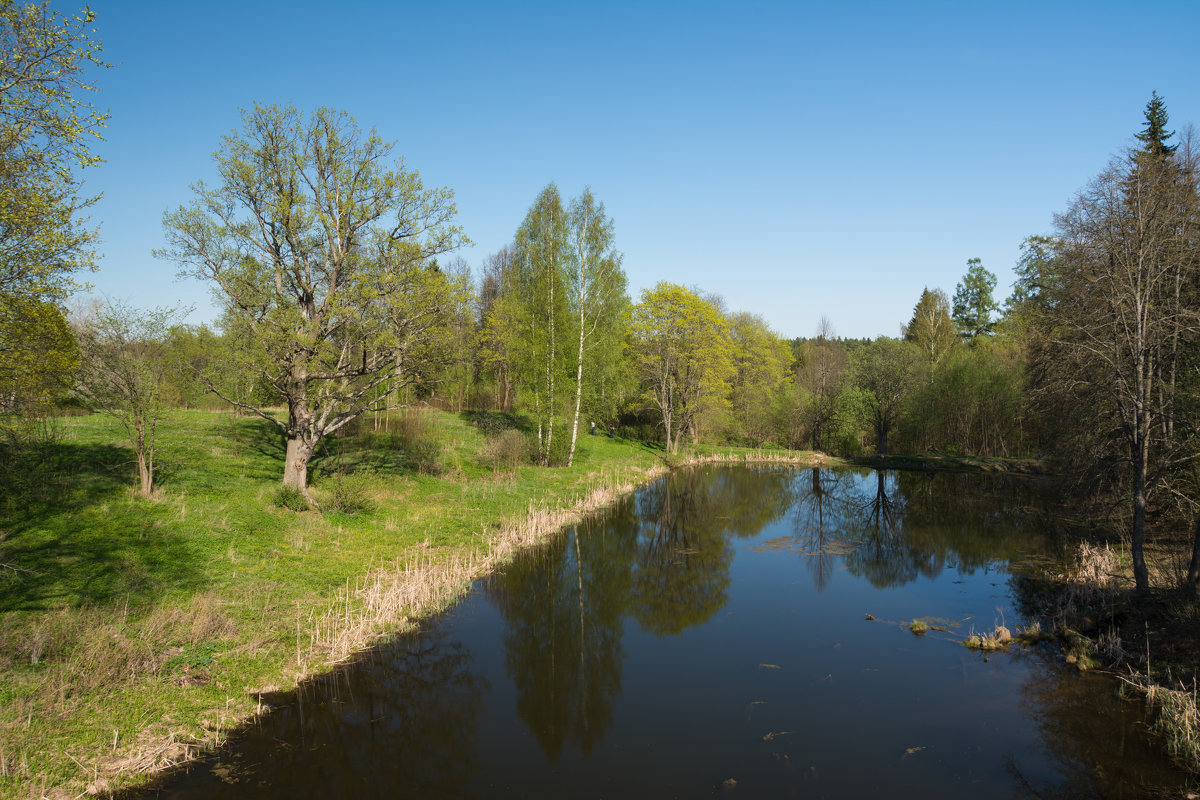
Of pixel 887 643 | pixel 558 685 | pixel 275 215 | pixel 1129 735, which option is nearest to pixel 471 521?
pixel 558 685

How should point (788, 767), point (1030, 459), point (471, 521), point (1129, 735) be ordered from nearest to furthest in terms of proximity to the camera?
point (788, 767) < point (1129, 735) < point (471, 521) < point (1030, 459)

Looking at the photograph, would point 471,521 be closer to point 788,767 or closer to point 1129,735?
point 788,767

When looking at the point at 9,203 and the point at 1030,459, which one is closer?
the point at 9,203

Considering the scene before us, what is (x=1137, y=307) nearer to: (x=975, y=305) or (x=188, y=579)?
(x=188, y=579)

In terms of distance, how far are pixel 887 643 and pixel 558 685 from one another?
746 centimetres

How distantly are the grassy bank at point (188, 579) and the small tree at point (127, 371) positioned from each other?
1804 mm

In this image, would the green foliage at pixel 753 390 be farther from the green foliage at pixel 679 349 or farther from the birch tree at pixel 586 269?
the birch tree at pixel 586 269

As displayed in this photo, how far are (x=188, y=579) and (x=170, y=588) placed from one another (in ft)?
1.72

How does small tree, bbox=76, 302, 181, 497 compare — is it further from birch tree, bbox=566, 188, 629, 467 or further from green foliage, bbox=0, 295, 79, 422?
birch tree, bbox=566, 188, 629, 467

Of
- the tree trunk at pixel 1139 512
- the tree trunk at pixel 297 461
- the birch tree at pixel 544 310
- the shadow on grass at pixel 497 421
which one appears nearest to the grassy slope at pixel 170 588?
the tree trunk at pixel 297 461

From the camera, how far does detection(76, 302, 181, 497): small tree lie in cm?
1447

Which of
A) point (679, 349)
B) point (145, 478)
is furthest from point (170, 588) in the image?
point (679, 349)

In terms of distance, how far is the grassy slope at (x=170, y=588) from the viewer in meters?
7.68

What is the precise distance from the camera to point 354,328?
1817cm
